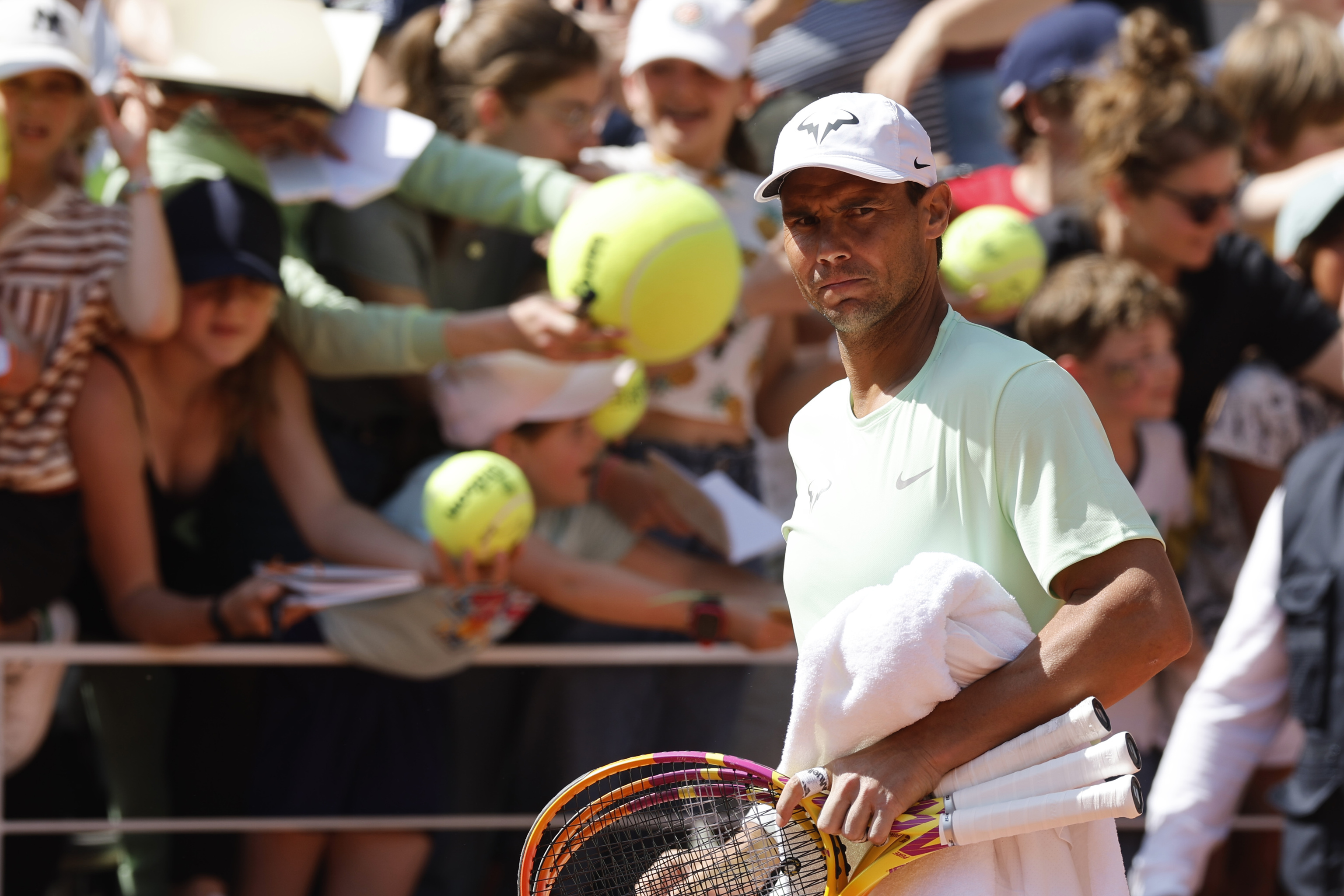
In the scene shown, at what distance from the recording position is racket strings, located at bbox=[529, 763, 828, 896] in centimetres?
197

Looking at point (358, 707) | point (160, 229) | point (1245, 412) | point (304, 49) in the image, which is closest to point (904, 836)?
point (358, 707)

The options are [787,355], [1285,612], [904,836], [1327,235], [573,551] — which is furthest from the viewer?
[787,355]

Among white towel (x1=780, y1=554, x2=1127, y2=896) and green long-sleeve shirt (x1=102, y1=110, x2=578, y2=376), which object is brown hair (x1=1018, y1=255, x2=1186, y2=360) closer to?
green long-sleeve shirt (x1=102, y1=110, x2=578, y2=376)

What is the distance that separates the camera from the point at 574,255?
3.59 metres

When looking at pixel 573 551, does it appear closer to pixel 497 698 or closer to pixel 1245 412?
pixel 497 698

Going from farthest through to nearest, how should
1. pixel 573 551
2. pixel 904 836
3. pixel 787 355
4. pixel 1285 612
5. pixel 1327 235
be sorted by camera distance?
pixel 787 355
pixel 573 551
pixel 1327 235
pixel 1285 612
pixel 904 836

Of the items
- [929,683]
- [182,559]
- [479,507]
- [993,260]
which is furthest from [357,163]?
[929,683]

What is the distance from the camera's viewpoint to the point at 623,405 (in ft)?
13.2

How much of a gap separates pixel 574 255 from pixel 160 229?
39.4 inches

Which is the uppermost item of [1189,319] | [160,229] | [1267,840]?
[160,229]

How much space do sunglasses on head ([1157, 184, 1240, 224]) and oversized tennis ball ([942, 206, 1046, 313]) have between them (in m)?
0.49

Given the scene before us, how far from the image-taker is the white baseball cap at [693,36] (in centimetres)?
421

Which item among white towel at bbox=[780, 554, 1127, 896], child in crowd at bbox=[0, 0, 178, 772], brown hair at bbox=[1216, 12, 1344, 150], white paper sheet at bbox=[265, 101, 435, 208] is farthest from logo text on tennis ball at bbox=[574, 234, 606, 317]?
brown hair at bbox=[1216, 12, 1344, 150]

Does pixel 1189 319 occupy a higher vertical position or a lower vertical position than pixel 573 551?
higher
